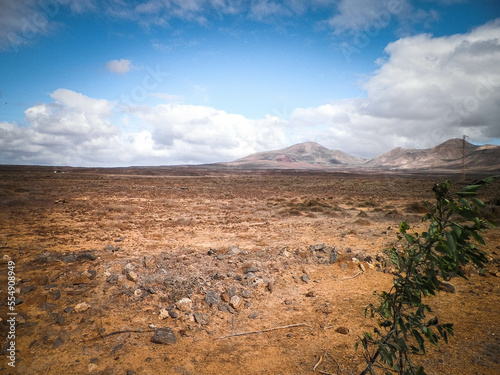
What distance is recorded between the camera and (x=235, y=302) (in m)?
5.03

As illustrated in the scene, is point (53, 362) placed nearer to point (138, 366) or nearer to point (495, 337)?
point (138, 366)

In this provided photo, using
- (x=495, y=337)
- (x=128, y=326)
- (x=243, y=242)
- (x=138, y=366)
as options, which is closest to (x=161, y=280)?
(x=128, y=326)

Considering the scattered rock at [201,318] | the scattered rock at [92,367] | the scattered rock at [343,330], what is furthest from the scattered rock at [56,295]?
the scattered rock at [343,330]

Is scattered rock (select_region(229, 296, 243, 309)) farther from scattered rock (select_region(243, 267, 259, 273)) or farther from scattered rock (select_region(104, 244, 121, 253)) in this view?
scattered rock (select_region(104, 244, 121, 253))

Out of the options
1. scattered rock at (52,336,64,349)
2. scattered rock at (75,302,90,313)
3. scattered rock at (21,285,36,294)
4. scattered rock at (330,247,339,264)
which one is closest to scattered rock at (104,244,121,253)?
scattered rock at (21,285,36,294)

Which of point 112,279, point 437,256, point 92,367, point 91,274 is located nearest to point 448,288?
point 437,256

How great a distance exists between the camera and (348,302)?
525 cm

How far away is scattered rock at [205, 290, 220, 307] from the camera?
502cm

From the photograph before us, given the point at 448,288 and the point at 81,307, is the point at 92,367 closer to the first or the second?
the point at 81,307

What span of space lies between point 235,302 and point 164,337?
4.94ft

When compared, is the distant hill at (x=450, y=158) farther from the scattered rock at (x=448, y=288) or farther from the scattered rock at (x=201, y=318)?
the scattered rock at (x=201, y=318)

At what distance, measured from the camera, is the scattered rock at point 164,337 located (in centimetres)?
396

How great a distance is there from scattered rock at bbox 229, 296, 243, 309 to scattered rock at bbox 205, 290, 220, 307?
0.29m

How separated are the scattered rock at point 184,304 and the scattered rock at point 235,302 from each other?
0.82 m
